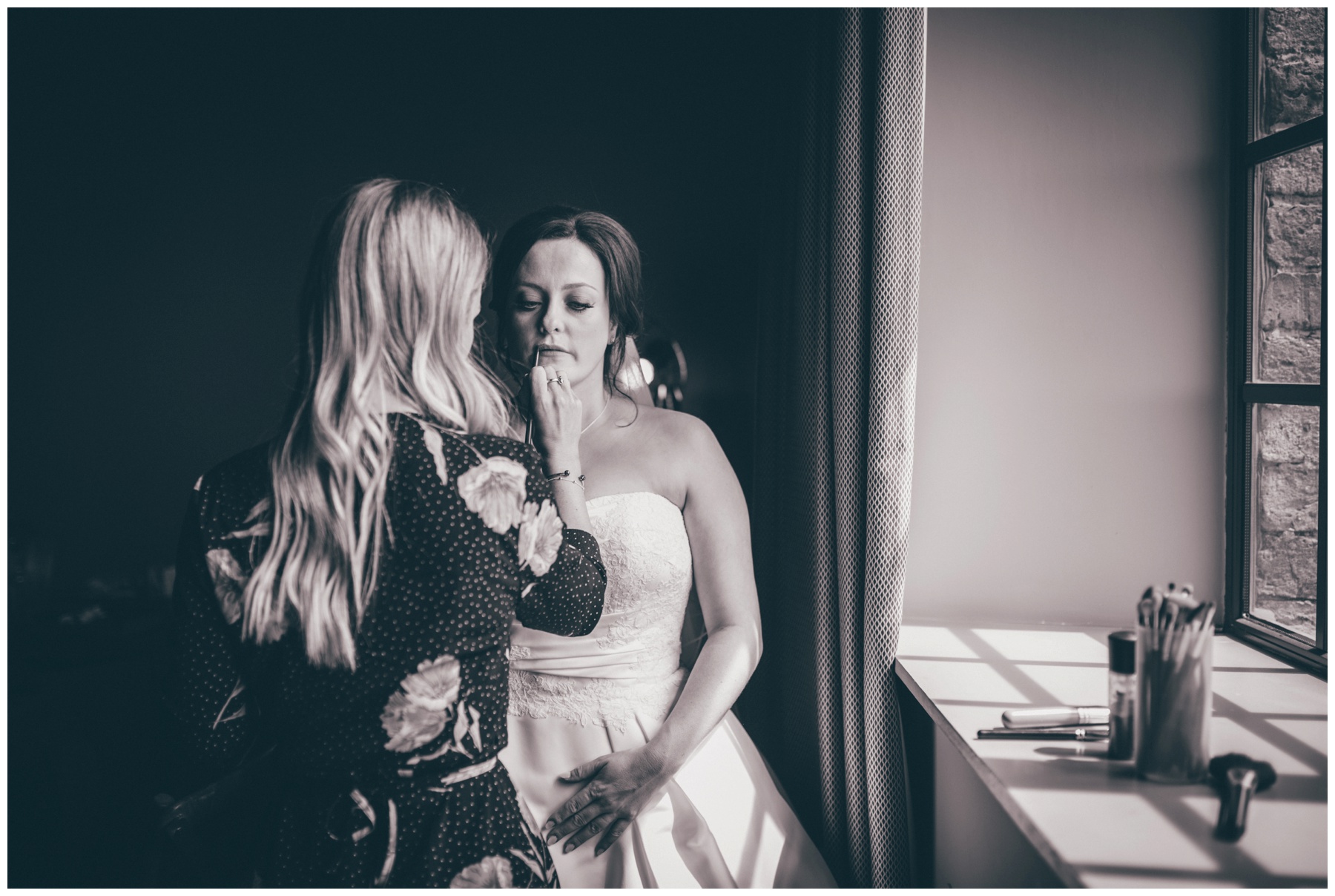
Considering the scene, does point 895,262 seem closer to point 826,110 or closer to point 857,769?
point 826,110

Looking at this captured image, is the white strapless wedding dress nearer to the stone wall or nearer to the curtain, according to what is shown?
the curtain

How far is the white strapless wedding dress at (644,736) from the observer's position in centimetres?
113

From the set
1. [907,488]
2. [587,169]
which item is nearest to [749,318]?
[587,169]

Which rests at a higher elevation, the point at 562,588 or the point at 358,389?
the point at 358,389

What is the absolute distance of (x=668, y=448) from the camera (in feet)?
4.50

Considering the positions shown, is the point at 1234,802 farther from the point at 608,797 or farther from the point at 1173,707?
the point at 608,797

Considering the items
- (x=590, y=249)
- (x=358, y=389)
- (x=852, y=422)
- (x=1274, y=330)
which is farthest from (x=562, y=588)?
(x=1274, y=330)

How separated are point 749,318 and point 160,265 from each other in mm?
1592

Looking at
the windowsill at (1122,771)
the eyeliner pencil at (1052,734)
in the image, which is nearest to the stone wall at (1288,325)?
the windowsill at (1122,771)

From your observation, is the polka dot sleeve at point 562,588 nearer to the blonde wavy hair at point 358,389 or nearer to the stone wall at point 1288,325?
the blonde wavy hair at point 358,389

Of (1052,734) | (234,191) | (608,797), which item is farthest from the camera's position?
(234,191)

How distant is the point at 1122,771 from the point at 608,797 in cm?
67

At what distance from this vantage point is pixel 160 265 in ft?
6.88

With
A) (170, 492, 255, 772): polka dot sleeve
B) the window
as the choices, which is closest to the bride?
(170, 492, 255, 772): polka dot sleeve
